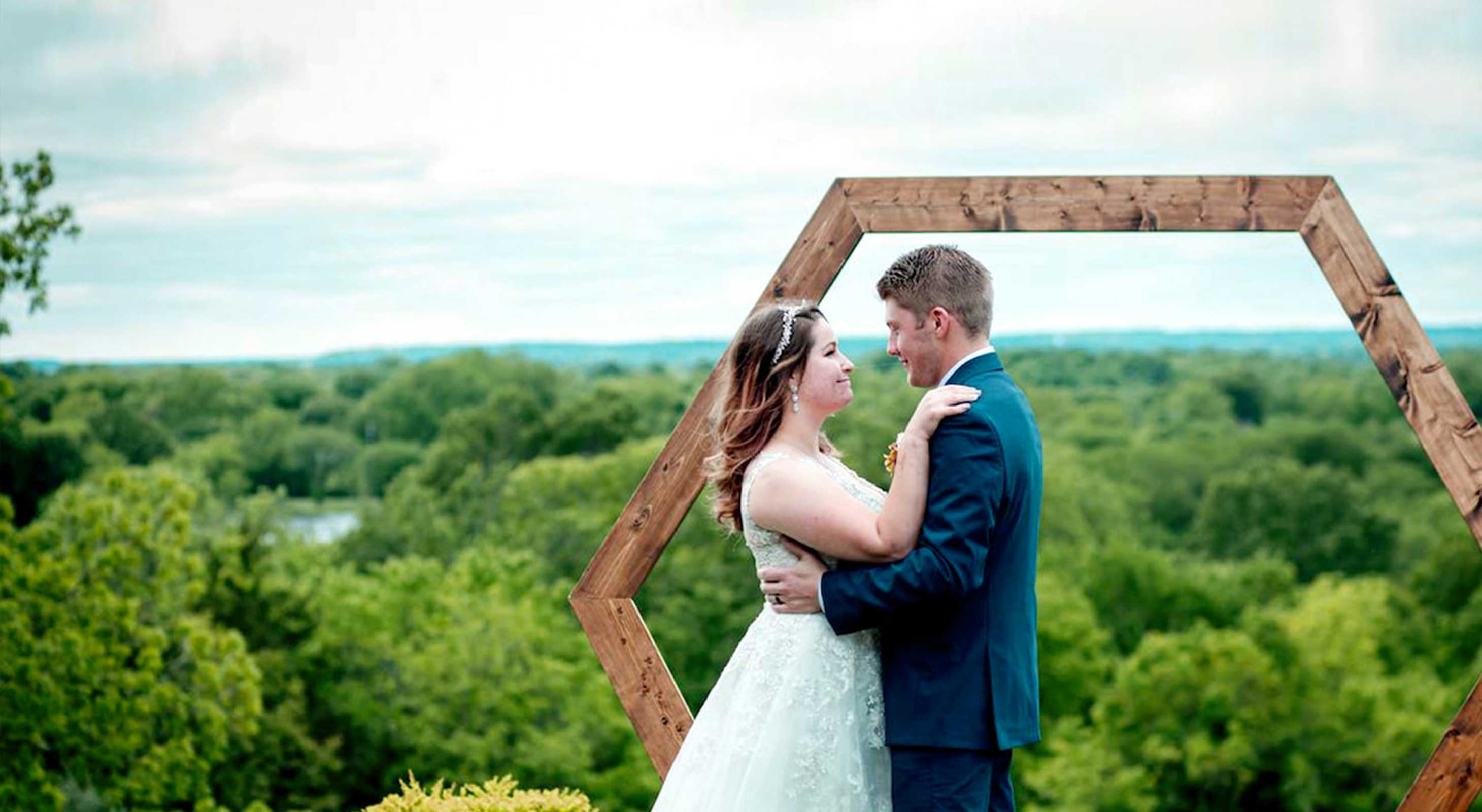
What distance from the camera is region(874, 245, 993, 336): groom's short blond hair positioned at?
3.81 meters

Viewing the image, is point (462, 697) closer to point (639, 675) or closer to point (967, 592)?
point (639, 675)

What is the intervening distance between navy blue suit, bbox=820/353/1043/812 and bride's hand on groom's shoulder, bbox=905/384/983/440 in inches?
1.0

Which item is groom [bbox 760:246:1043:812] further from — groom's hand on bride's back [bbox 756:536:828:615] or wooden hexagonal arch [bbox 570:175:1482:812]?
wooden hexagonal arch [bbox 570:175:1482:812]

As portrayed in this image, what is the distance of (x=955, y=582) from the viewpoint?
3645 millimetres

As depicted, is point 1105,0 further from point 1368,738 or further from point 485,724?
point 485,724

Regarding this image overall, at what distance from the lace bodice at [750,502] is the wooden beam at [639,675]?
4.07 ft

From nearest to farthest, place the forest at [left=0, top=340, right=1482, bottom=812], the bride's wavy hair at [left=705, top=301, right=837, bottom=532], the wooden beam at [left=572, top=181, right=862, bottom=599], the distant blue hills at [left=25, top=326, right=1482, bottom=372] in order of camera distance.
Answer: the bride's wavy hair at [left=705, top=301, right=837, bottom=532], the wooden beam at [left=572, top=181, right=862, bottom=599], the forest at [left=0, top=340, right=1482, bottom=812], the distant blue hills at [left=25, top=326, right=1482, bottom=372]

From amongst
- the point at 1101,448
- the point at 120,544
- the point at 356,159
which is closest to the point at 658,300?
the point at 356,159

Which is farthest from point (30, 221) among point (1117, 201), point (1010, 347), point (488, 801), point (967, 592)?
point (1010, 347)

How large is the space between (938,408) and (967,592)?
432mm

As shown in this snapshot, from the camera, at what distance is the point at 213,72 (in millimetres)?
32500

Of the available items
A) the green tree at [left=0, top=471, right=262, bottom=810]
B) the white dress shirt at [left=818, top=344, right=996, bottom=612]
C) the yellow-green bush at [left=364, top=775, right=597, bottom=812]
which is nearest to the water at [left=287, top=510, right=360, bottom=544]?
the green tree at [left=0, top=471, right=262, bottom=810]

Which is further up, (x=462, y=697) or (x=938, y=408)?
(x=938, y=408)

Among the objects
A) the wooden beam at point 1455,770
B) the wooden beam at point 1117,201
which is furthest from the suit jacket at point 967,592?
the wooden beam at point 1455,770
